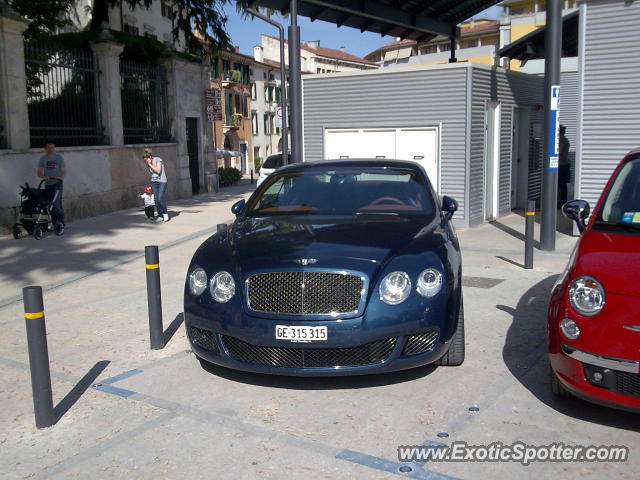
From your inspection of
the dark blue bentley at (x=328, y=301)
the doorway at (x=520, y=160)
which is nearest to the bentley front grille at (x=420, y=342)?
the dark blue bentley at (x=328, y=301)

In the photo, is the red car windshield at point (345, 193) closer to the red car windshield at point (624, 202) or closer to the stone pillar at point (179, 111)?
the red car windshield at point (624, 202)

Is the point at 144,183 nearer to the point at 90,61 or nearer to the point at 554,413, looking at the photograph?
the point at 90,61

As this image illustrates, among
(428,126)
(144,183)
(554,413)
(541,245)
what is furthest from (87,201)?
(554,413)

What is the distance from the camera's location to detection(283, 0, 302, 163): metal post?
41.1 feet

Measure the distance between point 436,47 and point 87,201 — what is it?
7393cm

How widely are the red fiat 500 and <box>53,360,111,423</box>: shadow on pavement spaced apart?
3267 mm

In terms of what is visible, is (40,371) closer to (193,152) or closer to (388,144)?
(388,144)

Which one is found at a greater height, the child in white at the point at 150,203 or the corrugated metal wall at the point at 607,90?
the corrugated metal wall at the point at 607,90

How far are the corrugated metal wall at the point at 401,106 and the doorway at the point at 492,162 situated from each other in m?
0.97

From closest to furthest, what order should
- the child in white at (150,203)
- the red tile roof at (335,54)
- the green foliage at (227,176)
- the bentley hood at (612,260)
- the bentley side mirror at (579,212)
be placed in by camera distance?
1. the bentley hood at (612,260)
2. the bentley side mirror at (579,212)
3. the child in white at (150,203)
4. the green foliage at (227,176)
5. the red tile roof at (335,54)

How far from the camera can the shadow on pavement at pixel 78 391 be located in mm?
4727

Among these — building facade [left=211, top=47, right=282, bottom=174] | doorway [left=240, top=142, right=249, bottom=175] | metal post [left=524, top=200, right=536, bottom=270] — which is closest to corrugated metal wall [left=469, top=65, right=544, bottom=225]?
metal post [left=524, top=200, right=536, bottom=270]

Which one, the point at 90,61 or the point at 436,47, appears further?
the point at 436,47

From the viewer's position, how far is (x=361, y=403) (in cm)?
472
